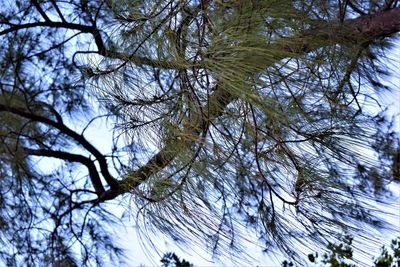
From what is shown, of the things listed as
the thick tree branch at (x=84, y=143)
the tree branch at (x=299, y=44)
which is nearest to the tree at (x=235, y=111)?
the tree branch at (x=299, y=44)

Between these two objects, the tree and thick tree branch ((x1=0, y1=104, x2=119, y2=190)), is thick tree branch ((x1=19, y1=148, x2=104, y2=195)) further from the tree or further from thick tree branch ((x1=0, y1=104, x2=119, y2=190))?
the tree

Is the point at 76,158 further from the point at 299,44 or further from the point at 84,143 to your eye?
the point at 299,44

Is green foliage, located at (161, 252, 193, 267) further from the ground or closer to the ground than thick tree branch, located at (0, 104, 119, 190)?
closer to the ground

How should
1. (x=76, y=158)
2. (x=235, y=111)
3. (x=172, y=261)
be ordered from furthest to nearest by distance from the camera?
(x=172, y=261) < (x=76, y=158) < (x=235, y=111)

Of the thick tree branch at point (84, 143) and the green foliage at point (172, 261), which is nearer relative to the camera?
the thick tree branch at point (84, 143)

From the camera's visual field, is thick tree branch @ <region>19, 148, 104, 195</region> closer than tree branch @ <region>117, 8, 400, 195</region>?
No

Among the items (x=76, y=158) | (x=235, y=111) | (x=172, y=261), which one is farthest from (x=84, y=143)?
(x=235, y=111)

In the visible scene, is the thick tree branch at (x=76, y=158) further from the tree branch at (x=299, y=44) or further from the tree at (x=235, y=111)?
the tree branch at (x=299, y=44)

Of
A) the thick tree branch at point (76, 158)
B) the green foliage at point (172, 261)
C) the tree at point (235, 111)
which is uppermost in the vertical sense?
the thick tree branch at point (76, 158)

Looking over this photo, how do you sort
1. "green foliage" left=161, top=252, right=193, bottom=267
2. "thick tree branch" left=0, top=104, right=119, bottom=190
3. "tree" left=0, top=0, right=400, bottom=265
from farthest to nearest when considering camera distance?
"green foliage" left=161, top=252, right=193, bottom=267 < "thick tree branch" left=0, top=104, right=119, bottom=190 < "tree" left=0, top=0, right=400, bottom=265

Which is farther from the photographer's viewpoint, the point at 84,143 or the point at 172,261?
the point at 172,261

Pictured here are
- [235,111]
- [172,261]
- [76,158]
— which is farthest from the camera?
[172,261]

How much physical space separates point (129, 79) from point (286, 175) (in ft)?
1.13

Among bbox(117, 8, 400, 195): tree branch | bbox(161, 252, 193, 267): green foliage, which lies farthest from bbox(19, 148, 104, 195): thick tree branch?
bbox(117, 8, 400, 195): tree branch
